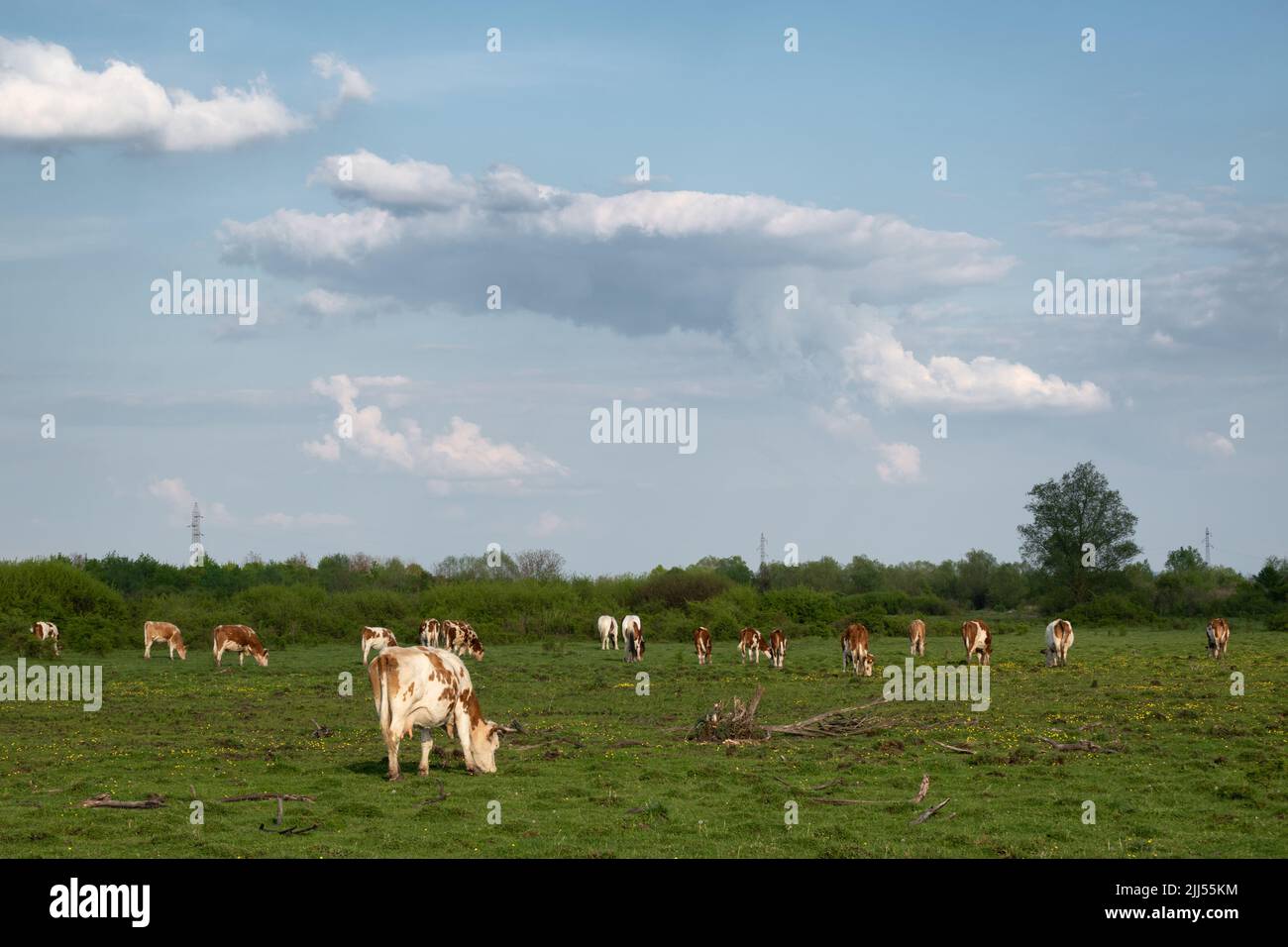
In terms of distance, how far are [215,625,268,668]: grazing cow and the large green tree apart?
57220 millimetres

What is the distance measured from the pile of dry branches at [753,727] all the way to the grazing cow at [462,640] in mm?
24861

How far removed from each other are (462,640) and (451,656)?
29.7 meters

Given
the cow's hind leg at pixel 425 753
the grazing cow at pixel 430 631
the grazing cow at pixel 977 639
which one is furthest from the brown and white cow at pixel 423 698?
the grazing cow at pixel 430 631

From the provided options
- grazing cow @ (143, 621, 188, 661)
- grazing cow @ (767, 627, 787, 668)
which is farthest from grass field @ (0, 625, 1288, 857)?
grazing cow @ (143, 621, 188, 661)

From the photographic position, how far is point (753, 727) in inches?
875

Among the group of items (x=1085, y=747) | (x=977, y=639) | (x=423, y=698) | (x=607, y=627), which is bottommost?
(x=1085, y=747)

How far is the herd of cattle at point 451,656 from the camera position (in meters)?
17.0

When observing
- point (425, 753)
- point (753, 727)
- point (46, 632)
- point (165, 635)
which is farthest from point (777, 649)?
point (46, 632)

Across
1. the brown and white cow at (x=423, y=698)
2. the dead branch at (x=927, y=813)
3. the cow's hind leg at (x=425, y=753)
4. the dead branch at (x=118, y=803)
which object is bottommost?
the dead branch at (x=927, y=813)

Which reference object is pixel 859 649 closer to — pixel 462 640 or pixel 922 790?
pixel 462 640

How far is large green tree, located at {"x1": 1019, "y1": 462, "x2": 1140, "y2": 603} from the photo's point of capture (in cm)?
8625

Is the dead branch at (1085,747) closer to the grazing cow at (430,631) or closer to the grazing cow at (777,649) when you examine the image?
the grazing cow at (777,649)
